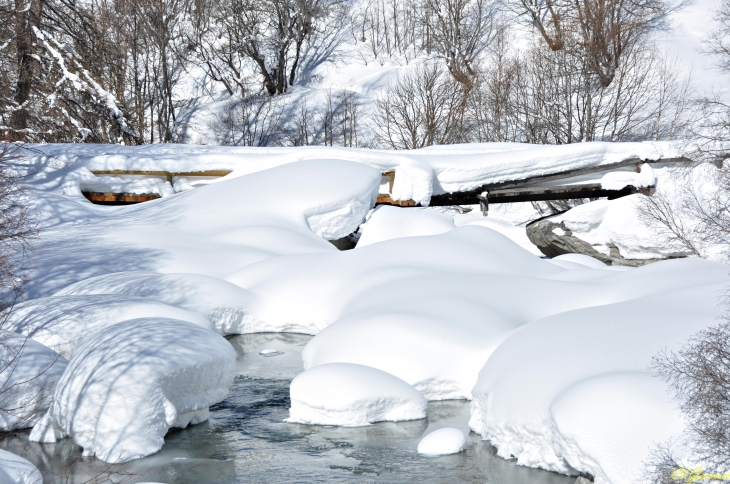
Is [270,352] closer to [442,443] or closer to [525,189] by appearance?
[442,443]

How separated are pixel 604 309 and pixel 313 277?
3792 millimetres

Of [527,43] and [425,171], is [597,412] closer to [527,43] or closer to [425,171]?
[425,171]

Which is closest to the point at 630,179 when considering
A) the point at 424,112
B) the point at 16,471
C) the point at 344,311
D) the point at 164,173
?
the point at 344,311

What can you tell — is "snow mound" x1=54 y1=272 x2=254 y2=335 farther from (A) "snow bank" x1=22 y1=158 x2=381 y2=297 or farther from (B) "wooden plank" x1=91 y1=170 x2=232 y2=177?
(B) "wooden plank" x1=91 y1=170 x2=232 y2=177

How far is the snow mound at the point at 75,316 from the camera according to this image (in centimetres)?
670

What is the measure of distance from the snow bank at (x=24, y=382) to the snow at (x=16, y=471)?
1358 mm

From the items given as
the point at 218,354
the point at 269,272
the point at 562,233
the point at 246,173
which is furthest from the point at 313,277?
the point at 562,233

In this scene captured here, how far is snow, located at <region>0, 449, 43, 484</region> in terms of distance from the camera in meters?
4.02

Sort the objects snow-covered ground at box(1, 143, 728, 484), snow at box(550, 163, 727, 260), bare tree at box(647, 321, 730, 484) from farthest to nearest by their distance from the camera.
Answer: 1. snow at box(550, 163, 727, 260)
2. snow-covered ground at box(1, 143, 728, 484)
3. bare tree at box(647, 321, 730, 484)

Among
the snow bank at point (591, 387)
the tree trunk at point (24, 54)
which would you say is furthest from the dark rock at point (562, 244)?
the tree trunk at point (24, 54)

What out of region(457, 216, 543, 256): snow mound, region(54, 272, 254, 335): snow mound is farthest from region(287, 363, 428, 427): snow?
region(457, 216, 543, 256): snow mound

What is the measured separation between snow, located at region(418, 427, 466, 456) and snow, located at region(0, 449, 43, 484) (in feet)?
8.19

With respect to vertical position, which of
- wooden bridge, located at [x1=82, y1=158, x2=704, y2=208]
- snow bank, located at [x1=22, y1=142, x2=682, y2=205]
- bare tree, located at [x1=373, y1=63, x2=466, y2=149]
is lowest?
wooden bridge, located at [x1=82, y1=158, x2=704, y2=208]

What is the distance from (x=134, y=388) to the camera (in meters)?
5.14
